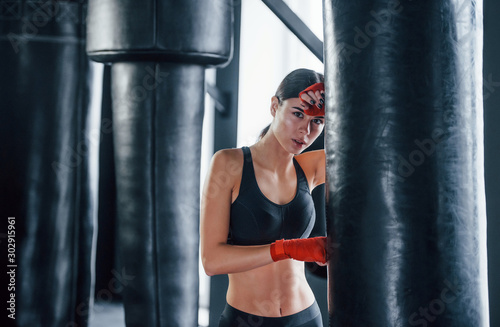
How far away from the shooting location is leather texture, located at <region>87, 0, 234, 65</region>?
69cm

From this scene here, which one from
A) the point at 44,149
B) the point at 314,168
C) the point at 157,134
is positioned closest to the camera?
the point at 157,134

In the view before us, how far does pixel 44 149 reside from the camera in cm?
80

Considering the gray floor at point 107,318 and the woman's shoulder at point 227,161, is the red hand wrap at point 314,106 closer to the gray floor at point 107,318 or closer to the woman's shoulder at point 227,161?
the woman's shoulder at point 227,161

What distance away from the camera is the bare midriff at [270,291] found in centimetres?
120

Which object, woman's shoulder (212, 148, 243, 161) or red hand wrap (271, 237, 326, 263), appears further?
woman's shoulder (212, 148, 243, 161)

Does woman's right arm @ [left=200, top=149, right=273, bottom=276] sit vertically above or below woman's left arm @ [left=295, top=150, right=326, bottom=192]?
below

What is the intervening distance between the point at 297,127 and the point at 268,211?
A: 0.75 feet

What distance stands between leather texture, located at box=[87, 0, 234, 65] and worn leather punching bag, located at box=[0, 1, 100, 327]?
12 centimetres

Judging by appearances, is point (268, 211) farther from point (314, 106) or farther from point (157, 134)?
point (157, 134)

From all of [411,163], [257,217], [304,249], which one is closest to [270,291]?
[257,217]

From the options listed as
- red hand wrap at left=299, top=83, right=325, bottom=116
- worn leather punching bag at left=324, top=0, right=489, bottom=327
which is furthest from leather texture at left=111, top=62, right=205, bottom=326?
red hand wrap at left=299, top=83, right=325, bottom=116

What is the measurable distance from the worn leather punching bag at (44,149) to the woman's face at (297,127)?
1.62ft

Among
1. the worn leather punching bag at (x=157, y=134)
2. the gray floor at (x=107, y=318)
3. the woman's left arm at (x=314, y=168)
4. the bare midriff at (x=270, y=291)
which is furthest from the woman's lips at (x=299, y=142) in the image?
the gray floor at (x=107, y=318)

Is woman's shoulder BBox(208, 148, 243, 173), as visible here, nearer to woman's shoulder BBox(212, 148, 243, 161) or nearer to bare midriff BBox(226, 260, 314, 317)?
woman's shoulder BBox(212, 148, 243, 161)
